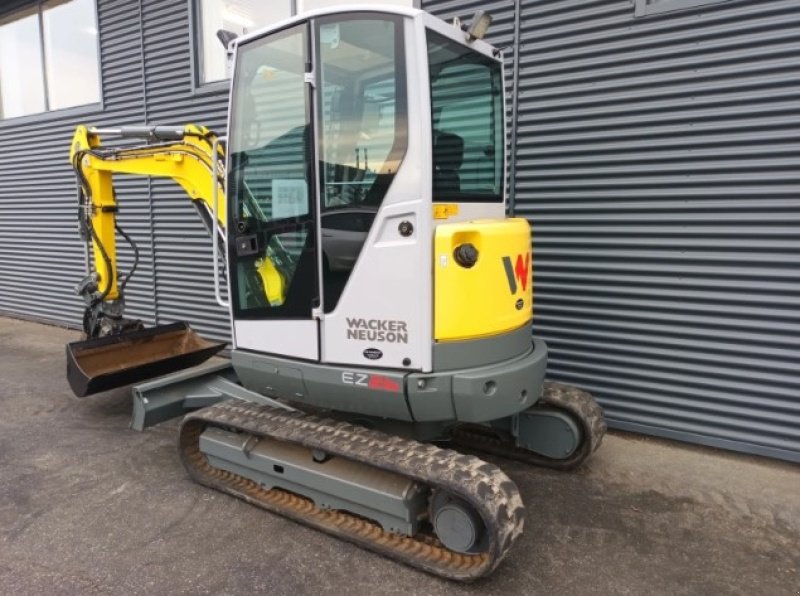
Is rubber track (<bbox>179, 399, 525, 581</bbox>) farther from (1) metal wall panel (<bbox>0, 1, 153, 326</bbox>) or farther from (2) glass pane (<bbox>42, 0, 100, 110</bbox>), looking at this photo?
(2) glass pane (<bbox>42, 0, 100, 110</bbox>)

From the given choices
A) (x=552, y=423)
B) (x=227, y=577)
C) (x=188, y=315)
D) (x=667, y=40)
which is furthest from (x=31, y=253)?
(x=667, y=40)

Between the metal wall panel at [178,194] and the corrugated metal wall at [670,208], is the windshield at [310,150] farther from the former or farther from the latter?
the metal wall panel at [178,194]

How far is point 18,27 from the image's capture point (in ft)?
28.9

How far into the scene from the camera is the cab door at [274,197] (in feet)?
9.88

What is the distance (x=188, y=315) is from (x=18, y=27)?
19.5ft

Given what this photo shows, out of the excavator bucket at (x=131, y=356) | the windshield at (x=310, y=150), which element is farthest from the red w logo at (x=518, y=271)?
the excavator bucket at (x=131, y=356)

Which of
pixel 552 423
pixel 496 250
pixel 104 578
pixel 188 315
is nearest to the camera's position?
pixel 104 578

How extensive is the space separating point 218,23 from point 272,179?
14.8 ft

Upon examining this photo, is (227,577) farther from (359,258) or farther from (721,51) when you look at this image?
(721,51)

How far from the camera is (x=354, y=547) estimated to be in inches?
116

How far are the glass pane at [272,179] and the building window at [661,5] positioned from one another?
8.51ft

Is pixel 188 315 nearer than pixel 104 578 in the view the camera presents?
No

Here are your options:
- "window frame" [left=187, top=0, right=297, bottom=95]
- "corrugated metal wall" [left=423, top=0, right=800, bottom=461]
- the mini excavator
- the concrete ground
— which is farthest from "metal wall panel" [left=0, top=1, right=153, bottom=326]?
"corrugated metal wall" [left=423, top=0, right=800, bottom=461]

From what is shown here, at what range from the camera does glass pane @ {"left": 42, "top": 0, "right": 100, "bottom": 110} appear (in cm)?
775
